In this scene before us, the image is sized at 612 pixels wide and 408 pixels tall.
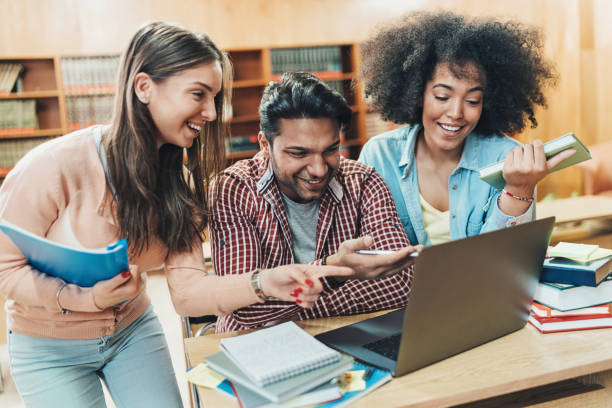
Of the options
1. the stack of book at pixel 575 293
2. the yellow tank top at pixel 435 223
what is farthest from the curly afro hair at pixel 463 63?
the stack of book at pixel 575 293

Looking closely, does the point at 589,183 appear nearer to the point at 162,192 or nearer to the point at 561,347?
the point at 561,347

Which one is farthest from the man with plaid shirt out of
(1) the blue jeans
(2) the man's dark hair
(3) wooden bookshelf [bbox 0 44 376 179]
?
(3) wooden bookshelf [bbox 0 44 376 179]

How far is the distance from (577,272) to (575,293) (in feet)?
0.17

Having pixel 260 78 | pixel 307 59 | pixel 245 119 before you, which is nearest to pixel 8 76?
pixel 245 119

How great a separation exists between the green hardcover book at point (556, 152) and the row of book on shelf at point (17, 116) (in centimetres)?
467

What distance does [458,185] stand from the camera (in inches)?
77.7

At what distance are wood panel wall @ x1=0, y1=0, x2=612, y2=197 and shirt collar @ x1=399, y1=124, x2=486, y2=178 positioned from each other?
3.51 metres

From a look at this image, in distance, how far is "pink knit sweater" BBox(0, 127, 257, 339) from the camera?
1.25m

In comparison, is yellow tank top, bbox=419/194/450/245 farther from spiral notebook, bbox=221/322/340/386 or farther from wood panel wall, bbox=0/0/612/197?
wood panel wall, bbox=0/0/612/197

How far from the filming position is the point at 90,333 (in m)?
1.37

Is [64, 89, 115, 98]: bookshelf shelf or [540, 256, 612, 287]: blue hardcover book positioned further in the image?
[64, 89, 115, 98]: bookshelf shelf

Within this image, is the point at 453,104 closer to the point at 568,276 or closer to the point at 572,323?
the point at 568,276

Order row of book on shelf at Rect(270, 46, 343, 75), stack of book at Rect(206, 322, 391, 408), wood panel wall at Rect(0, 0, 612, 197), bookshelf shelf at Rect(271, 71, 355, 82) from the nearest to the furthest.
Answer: stack of book at Rect(206, 322, 391, 408), wood panel wall at Rect(0, 0, 612, 197), row of book on shelf at Rect(270, 46, 343, 75), bookshelf shelf at Rect(271, 71, 355, 82)

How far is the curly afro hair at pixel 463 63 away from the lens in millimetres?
1932
